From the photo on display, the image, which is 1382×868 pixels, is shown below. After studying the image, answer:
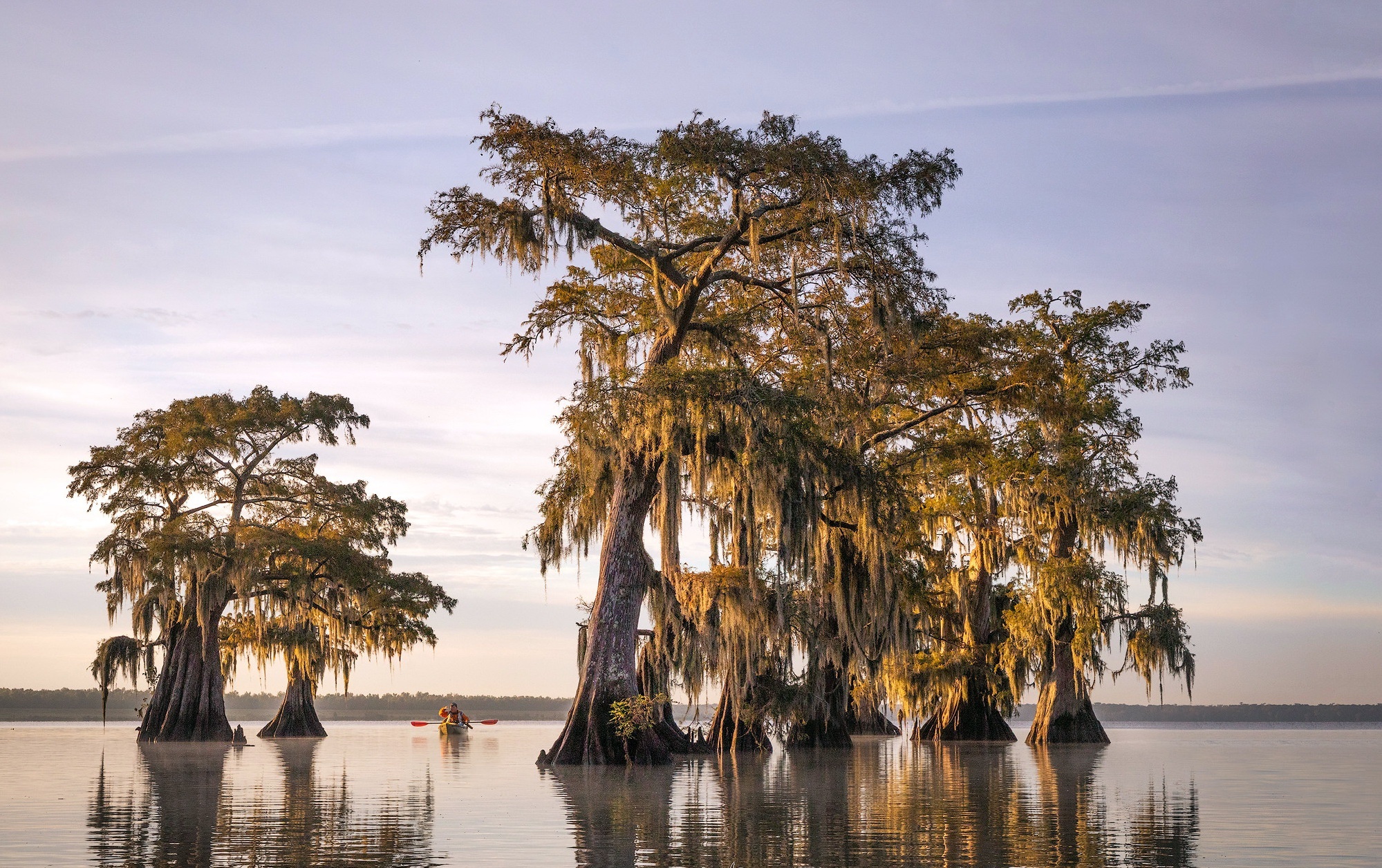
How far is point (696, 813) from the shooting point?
13531 millimetres

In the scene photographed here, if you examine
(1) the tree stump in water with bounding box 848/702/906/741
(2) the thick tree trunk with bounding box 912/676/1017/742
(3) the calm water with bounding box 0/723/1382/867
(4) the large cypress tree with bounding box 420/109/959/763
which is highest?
(4) the large cypress tree with bounding box 420/109/959/763

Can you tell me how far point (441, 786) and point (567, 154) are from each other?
11461 mm

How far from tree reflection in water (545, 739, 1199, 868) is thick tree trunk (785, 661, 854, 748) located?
25.1 feet

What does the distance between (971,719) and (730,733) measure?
11.7m

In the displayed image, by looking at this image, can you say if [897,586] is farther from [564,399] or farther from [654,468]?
[564,399]

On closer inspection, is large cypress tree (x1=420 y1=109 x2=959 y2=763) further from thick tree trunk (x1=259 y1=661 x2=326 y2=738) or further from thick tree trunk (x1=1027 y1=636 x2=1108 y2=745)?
thick tree trunk (x1=259 y1=661 x2=326 y2=738)

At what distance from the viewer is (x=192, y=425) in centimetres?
3881

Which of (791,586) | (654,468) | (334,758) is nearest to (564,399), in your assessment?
(654,468)

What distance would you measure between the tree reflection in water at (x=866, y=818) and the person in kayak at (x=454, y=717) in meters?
30.6

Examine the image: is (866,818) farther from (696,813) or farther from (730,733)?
(730,733)

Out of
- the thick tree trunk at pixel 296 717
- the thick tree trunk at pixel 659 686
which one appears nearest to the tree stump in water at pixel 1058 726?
the thick tree trunk at pixel 659 686

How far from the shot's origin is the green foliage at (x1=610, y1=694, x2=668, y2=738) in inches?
888

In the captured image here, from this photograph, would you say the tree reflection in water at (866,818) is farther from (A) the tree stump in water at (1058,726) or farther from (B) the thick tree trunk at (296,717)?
(B) the thick tree trunk at (296,717)

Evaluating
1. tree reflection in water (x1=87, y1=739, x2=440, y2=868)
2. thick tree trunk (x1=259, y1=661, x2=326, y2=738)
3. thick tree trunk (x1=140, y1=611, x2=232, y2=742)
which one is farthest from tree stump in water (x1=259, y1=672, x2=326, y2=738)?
tree reflection in water (x1=87, y1=739, x2=440, y2=868)
